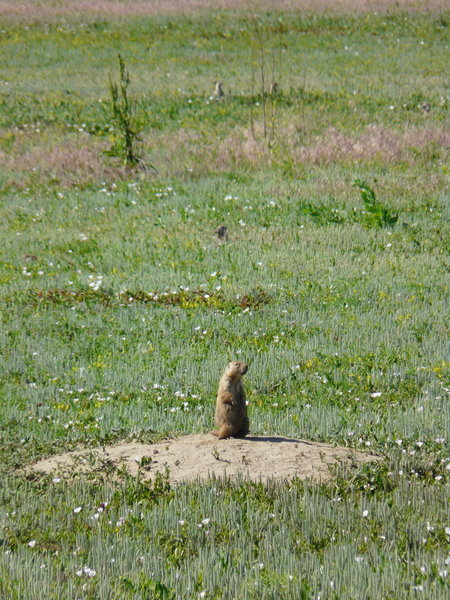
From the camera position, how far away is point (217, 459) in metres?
7.16

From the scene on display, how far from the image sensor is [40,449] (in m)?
8.23

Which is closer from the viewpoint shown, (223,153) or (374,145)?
(374,145)

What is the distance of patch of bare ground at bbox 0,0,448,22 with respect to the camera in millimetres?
41219

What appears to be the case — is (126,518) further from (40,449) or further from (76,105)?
(76,105)

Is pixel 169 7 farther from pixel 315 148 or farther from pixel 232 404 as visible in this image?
pixel 232 404

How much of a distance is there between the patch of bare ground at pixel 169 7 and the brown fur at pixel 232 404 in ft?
121

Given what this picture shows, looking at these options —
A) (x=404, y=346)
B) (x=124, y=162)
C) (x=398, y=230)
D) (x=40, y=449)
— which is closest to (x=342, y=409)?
(x=404, y=346)

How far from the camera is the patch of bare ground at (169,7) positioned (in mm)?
41219

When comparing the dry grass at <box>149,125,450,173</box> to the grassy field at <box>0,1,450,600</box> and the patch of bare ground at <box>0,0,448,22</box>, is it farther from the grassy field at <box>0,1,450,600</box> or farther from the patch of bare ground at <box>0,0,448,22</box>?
the patch of bare ground at <box>0,0,448,22</box>

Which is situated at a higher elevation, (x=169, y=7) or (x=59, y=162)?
(x=169, y=7)

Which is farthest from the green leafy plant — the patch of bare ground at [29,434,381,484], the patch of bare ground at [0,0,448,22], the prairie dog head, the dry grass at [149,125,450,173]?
the patch of bare ground at [0,0,448,22]

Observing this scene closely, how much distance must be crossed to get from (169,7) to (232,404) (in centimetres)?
3953

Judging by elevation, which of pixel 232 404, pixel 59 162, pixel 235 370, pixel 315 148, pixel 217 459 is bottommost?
pixel 59 162

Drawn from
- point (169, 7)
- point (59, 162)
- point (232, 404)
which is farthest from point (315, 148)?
point (169, 7)
